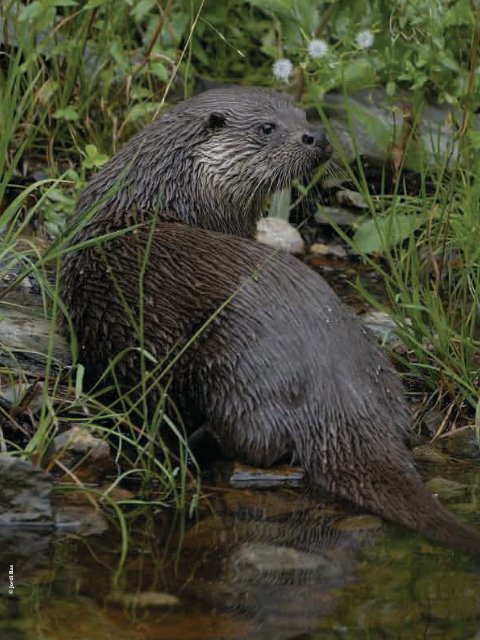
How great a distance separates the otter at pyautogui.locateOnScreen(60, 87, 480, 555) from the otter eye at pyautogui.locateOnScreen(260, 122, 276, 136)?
1.27ft

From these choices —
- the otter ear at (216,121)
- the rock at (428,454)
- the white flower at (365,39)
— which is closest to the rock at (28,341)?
the otter ear at (216,121)

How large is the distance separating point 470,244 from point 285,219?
1.26 metres

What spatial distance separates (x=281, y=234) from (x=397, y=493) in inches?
83.4

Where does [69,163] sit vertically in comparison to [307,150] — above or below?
below

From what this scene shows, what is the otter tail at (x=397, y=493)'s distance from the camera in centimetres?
290

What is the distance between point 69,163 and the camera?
16.1 ft

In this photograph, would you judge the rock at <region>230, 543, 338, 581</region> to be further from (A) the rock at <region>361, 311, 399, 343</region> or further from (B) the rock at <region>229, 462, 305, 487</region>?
(A) the rock at <region>361, 311, 399, 343</region>

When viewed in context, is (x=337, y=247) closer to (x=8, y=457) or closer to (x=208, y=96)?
(x=208, y=96)

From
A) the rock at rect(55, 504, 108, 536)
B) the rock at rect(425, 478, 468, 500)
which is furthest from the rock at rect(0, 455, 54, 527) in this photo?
the rock at rect(425, 478, 468, 500)

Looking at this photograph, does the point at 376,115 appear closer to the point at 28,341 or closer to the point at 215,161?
the point at 215,161

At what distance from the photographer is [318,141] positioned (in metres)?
4.04

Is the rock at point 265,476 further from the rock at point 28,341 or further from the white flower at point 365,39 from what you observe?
the white flower at point 365,39

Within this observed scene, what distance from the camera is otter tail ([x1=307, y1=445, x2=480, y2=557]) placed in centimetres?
290

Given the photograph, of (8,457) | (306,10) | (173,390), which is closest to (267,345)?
(173,390)
